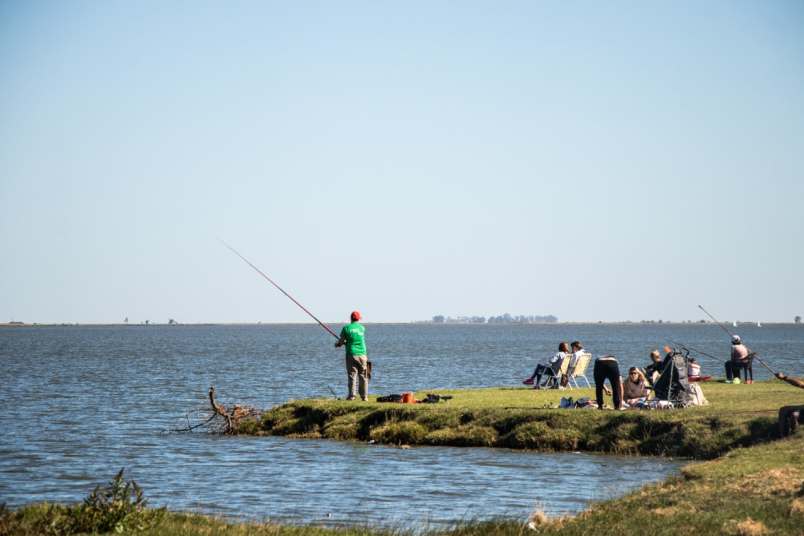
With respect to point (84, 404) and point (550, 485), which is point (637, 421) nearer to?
point (550, 485)

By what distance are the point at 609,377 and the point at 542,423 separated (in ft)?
6.31

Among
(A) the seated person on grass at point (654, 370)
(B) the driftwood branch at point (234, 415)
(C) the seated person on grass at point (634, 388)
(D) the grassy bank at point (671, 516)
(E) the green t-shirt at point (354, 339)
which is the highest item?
(E) the green t-shirt at point (354, 339)

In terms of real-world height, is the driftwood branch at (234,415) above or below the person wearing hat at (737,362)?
below

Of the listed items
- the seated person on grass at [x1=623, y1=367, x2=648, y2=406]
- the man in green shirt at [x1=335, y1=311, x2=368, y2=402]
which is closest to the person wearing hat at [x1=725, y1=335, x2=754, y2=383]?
the seated person on grass at [x1=623, y1=367, x2=648, y2=406]

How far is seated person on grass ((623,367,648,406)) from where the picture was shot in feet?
83.0

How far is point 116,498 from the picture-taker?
13.4 meters

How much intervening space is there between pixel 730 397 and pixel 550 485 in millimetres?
8206

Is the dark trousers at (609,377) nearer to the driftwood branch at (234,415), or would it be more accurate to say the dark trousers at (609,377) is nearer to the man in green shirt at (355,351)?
the man in green shirt at (355,351)

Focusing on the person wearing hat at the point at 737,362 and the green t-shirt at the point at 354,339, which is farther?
the person wearing hat at the point at 737,362

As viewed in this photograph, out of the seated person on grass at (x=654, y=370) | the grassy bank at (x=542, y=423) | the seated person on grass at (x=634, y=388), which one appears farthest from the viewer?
the seated person on grass at (x=654, y=370)

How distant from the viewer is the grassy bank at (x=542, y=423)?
2134 cm

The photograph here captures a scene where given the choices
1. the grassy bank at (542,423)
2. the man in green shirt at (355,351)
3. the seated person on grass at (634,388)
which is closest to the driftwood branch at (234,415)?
the grassy bank at (542,423)

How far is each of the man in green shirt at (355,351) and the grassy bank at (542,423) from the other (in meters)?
0.66

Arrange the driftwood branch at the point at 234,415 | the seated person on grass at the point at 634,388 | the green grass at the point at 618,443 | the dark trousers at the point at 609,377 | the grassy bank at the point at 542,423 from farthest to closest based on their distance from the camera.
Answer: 1. the driftwood branch at the point at 234,415
2. the seated person on grass at the point at 634,388
3. the dark trousers at the point at 609,377
4. the grassy bank at the point at 542,423
5. the green grass at the point at 618,443
